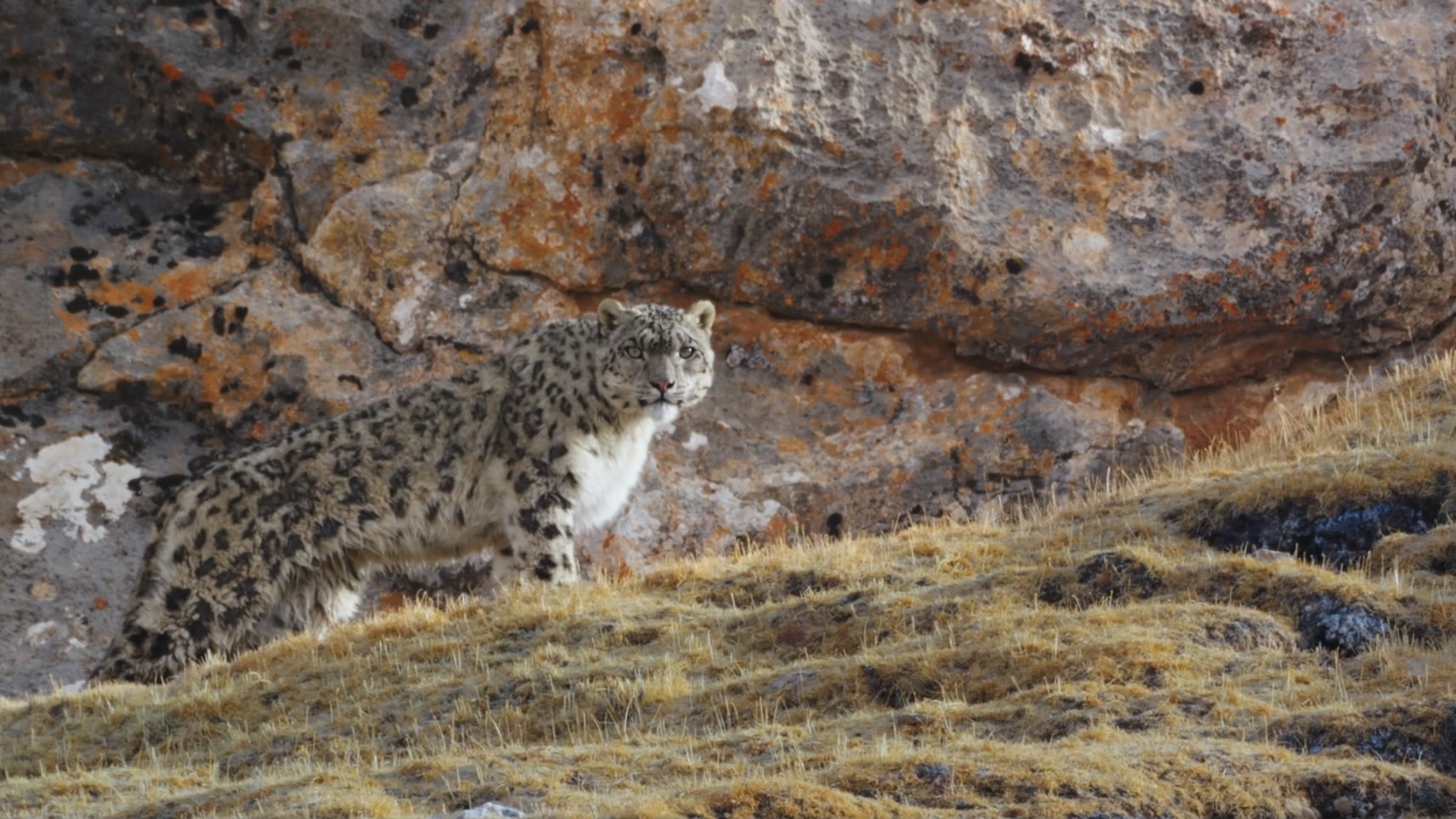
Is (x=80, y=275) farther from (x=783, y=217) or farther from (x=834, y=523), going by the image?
(x=834, y=523)

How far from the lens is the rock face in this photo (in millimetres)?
18984

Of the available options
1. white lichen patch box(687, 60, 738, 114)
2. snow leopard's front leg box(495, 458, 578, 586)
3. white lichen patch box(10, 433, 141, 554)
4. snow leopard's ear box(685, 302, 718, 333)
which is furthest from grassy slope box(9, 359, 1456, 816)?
white lichen patch box(687, 60, 738, 114)

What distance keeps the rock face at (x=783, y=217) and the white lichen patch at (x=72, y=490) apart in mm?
470

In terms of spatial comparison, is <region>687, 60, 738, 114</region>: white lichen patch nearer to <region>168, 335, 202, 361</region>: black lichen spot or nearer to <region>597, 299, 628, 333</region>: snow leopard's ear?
<region>597, 299, 628, 333</region>: snow leopard's ear

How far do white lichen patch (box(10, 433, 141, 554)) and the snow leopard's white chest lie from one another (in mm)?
5422

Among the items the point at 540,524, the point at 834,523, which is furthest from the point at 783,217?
the point at 540,524

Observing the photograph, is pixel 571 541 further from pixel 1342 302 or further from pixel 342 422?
pixel 1342 302

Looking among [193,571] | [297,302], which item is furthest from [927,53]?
[193,571]

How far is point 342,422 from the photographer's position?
15648mm

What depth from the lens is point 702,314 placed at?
16172mm

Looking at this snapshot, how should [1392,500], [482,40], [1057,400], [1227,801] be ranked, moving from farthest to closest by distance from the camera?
1. [482,40]
2. [1057,400]
3. [1392,500]
4. [1227,801]

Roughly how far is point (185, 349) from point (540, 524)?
574cm

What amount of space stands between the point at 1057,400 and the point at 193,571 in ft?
29.5

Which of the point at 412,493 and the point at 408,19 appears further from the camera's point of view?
the point at 408,19
